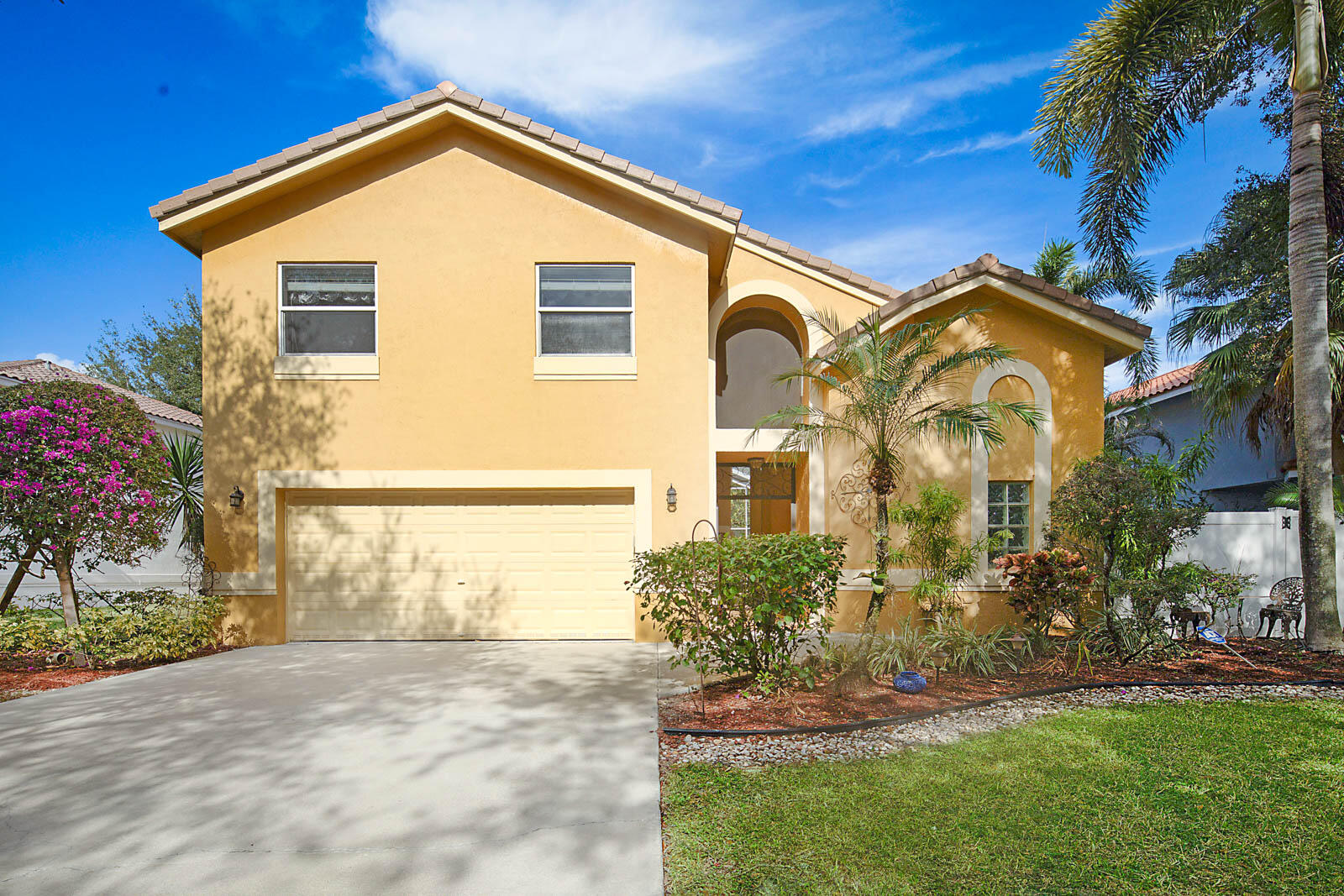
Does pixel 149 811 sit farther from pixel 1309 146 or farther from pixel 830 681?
pixel 1309 146

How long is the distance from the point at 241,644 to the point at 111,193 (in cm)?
1543

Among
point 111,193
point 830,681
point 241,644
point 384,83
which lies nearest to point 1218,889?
point 830,681

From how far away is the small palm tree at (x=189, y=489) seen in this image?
1107cm

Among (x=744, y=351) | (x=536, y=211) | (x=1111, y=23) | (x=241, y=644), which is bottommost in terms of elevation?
(x=241, y=644)

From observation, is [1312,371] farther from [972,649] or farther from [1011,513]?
[972,649]

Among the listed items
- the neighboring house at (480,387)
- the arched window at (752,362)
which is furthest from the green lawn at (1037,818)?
the arched window at (752,362)

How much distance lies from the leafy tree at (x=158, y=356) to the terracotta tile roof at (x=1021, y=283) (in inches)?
1364

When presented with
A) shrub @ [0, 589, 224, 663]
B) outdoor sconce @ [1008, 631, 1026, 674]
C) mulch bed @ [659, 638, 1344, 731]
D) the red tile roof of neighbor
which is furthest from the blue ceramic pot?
shrub @ [0, 589, 224, 663]

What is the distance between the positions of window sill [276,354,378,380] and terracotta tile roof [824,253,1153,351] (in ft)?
26.0

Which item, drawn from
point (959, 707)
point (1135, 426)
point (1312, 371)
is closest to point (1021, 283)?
point (1312, 371)

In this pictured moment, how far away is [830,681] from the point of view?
743 cm

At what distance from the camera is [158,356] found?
33219 millimetres

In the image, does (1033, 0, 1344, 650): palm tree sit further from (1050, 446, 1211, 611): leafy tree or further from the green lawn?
the green lawn

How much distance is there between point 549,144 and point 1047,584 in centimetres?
938
